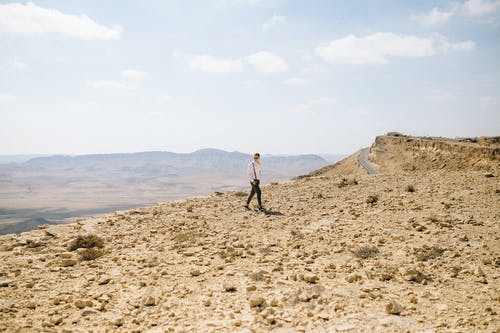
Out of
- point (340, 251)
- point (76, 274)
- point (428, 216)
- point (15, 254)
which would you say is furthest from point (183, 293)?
point (428, 216)

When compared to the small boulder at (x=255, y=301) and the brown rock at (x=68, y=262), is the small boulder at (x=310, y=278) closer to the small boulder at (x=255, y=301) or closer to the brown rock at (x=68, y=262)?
the small boulder at (x=255, y=301)

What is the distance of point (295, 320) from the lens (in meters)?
4.85

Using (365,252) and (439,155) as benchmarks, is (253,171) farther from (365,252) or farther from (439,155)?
(439,155)

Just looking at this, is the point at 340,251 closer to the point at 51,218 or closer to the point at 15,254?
the point at 15,254

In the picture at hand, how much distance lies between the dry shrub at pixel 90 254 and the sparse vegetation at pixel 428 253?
7.05 m

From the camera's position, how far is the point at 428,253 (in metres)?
7.15

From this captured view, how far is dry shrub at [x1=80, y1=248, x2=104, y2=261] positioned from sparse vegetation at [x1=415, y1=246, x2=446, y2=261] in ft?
23.1

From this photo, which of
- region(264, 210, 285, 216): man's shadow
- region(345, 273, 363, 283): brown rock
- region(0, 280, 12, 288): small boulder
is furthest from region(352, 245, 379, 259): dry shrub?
region(0, 280, 12, 288): small boulder

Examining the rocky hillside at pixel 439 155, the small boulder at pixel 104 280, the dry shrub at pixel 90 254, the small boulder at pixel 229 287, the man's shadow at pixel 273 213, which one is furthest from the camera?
the rocky hillside at pixel 439 155

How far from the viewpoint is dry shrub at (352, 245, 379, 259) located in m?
7.41

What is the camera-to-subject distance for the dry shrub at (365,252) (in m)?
7.41

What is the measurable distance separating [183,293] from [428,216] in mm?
7839

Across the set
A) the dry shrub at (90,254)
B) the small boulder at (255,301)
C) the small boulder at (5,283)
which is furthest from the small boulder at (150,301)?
the dry shrub at (90,254)

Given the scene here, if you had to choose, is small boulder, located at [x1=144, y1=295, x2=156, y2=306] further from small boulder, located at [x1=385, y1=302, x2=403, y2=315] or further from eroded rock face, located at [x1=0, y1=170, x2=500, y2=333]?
small boulder, located at [x1=385, y1=302, x2=403, y2=315]
